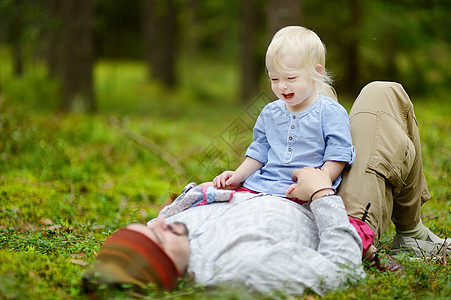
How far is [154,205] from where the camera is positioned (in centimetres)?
502

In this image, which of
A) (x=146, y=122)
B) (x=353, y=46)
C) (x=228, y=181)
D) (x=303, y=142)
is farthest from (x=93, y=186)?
(x=353, y=46)

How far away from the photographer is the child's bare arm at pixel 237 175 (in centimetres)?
313

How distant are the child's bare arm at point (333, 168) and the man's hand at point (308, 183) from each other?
0.06 meters

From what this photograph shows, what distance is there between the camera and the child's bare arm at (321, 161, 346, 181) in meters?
2.87

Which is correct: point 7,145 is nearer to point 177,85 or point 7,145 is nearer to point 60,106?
A: point 60,106

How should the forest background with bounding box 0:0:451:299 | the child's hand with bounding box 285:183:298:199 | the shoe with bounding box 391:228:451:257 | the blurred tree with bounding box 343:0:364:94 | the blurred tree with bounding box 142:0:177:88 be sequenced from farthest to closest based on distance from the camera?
the blurred tree with bounding box 142:0:177:88
the blurred tree with bounding box 343:0:364:94
the shoe with bounding box 391:228:451:257
the forest background with bounding box 0:0:451:299
the child's hand with bounding box 285:183:298:199

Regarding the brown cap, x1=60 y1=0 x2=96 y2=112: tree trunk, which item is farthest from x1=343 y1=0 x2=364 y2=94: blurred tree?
the brown cap

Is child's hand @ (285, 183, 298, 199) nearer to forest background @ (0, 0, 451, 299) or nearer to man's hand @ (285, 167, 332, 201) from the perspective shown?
man's hand @ (285, 167, 332, 201)

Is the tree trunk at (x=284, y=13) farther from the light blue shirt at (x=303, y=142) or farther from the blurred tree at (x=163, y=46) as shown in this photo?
the blurred tree at (x=163, y=46)

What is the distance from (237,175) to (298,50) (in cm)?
87

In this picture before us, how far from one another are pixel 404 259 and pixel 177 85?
54.0 feet

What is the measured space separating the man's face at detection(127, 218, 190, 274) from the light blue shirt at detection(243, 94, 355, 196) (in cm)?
69

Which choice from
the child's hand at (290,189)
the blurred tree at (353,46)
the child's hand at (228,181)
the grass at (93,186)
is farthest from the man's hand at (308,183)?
the blurred tree at (353,46)

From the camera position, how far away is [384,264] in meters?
2.93
